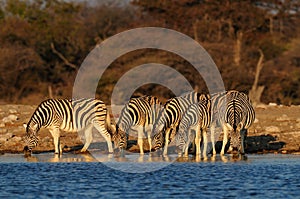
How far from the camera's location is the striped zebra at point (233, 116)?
16469mm

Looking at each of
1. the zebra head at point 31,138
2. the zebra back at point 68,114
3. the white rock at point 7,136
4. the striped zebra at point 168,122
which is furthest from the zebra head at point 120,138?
the white rock at point 7,136

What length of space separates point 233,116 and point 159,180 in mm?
3665

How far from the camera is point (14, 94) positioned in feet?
123

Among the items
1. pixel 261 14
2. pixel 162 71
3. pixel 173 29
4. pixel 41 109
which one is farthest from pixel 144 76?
pixel 41 109

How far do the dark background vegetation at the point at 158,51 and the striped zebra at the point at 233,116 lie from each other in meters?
17.5

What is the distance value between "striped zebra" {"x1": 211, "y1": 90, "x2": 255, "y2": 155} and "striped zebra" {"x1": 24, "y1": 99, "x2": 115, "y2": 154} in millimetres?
2389

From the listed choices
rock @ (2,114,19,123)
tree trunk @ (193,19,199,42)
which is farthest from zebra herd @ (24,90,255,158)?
tree trunk @ (193,19,199,42)

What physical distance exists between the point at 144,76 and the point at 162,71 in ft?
2.79

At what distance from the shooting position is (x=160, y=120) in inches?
675

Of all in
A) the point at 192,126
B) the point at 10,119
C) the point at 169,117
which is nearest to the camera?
the point at 192,126

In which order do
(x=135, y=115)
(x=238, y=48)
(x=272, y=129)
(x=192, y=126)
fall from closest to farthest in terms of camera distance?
1. (x=192, y=126)
2. (x=135, y=115)
3. (x=272, y=129)
4. (x=238, y=48)

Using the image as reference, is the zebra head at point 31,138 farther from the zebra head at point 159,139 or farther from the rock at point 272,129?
the rock at point 272,129

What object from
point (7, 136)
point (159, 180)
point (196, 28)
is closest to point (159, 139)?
point (159, 180)

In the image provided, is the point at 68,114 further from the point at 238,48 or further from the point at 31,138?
the point at 238,48
